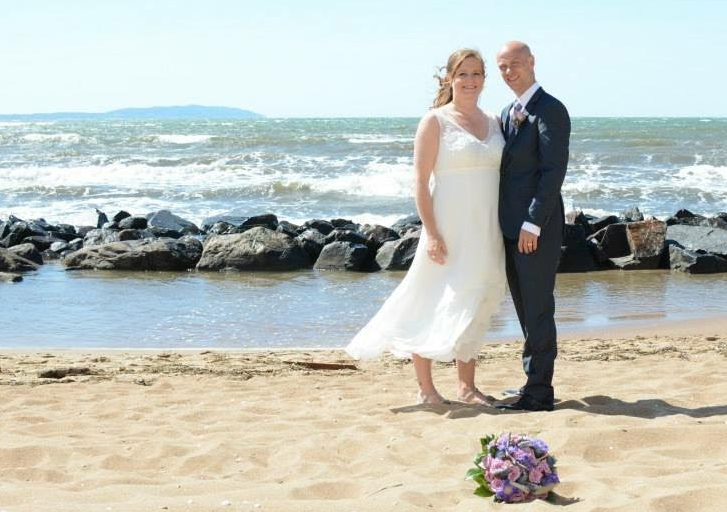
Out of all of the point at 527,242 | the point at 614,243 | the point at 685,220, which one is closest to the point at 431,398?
the point at 527,242

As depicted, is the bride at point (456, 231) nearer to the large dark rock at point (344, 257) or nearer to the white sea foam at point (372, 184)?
the large dark rock at point (344, 257)

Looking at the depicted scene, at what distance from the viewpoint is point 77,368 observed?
7.40m

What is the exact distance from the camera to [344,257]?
1366 centimetres

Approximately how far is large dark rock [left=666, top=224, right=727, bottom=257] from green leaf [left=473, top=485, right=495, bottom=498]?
10.3m

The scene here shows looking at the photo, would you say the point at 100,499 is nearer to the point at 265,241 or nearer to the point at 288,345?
the point at 288,345

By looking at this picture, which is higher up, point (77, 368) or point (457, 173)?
point (457, 173)

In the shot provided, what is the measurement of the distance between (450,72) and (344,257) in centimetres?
804

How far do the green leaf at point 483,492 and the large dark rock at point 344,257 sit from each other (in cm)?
969

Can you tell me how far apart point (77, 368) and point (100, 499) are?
3.48m

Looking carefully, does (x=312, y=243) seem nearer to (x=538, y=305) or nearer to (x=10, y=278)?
(x=10, y=278)

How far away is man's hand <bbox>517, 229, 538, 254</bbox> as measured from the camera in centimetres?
542

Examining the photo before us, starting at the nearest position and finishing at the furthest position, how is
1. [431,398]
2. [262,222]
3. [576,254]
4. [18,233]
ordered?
[431,398] → [576,254] → [18,233] → [262,222]

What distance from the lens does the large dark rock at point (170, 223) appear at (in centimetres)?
1748

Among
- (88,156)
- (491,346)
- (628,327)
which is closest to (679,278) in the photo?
(628,327)
